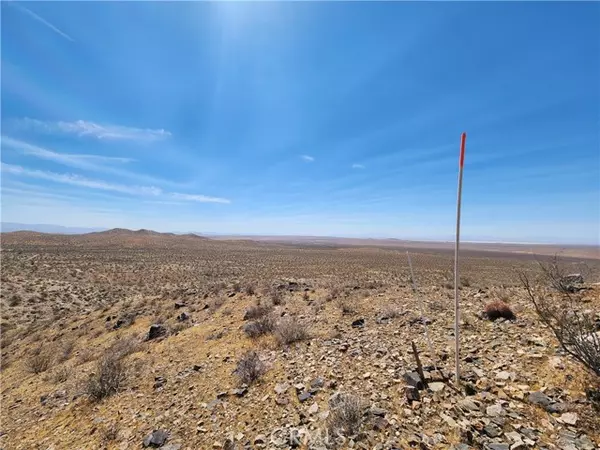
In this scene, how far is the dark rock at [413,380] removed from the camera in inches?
184

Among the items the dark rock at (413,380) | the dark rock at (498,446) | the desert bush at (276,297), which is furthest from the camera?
the desert bush at (276,297)

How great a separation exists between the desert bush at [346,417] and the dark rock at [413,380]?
883mm

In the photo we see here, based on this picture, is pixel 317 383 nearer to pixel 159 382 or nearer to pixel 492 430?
pixel 492 430

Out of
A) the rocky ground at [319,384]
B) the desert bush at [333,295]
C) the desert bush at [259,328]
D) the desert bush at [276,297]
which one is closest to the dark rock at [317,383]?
the rocky ground at [319,384]

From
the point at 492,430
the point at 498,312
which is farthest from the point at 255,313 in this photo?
the point at 492,430

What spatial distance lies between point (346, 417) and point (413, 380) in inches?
53.2

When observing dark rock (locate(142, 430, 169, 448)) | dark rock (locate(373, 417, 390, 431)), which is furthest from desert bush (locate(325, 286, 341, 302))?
dark rock (locate(142, 430, 169, 448))

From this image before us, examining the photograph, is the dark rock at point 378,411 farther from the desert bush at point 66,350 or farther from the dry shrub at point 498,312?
the desert bush at point 66,350

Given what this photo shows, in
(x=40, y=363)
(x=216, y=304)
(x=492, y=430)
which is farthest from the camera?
(x=216, y=304)

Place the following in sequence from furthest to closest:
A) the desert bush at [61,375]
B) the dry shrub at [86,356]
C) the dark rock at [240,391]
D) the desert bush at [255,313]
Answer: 1. the desert bush at [255,313]
2. the dry shrub at [86,356]
3. the desert bush at [61,375]
4. the dark rock at [240,391]

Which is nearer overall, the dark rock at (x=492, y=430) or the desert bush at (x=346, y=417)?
the dark rock at (x=492, y=430)

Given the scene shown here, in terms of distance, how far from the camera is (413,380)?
4.74 m

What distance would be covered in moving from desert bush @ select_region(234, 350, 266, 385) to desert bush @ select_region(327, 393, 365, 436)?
203 centimetres

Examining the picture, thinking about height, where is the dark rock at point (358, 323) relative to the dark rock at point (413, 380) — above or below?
below
